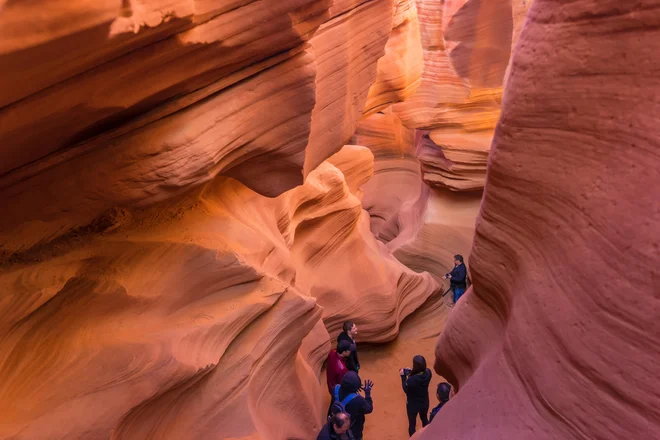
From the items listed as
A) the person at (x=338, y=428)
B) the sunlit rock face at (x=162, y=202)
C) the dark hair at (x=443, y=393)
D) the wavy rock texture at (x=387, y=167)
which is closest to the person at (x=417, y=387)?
the dark hair at (x=443, y=393)

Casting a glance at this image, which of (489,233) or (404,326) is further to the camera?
(404,326)

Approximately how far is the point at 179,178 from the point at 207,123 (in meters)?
0.33

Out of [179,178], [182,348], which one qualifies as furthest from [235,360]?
[179,178]

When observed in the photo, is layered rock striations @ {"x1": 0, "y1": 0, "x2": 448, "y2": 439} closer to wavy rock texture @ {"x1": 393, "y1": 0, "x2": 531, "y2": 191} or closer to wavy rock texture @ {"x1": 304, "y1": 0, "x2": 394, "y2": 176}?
wavy rock texture @ {"x1": 304, "y1": 0, "x2": 394, "y2": 176}

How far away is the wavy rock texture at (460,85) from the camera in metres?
8.02

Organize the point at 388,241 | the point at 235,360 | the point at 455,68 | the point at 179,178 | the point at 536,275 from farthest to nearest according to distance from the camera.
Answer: the point at 388,241 < the point at 455,68 < the point at 235,360 < the point at 179,178 < the point at 536,275

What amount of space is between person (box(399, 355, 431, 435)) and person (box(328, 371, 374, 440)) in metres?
0.62

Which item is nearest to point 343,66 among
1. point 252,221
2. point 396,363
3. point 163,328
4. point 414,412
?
point 252,221

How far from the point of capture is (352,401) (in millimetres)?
4328

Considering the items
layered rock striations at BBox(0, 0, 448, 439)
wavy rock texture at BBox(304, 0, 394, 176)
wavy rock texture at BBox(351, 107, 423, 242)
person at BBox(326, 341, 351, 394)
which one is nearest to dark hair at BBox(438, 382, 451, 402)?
person at BBox(326, 341, 351, 394)

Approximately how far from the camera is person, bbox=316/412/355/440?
151 inches

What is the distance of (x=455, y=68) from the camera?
27.2 ft

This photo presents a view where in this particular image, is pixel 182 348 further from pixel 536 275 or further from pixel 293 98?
pixel 536 275

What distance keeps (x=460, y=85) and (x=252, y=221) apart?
5.35 metres
